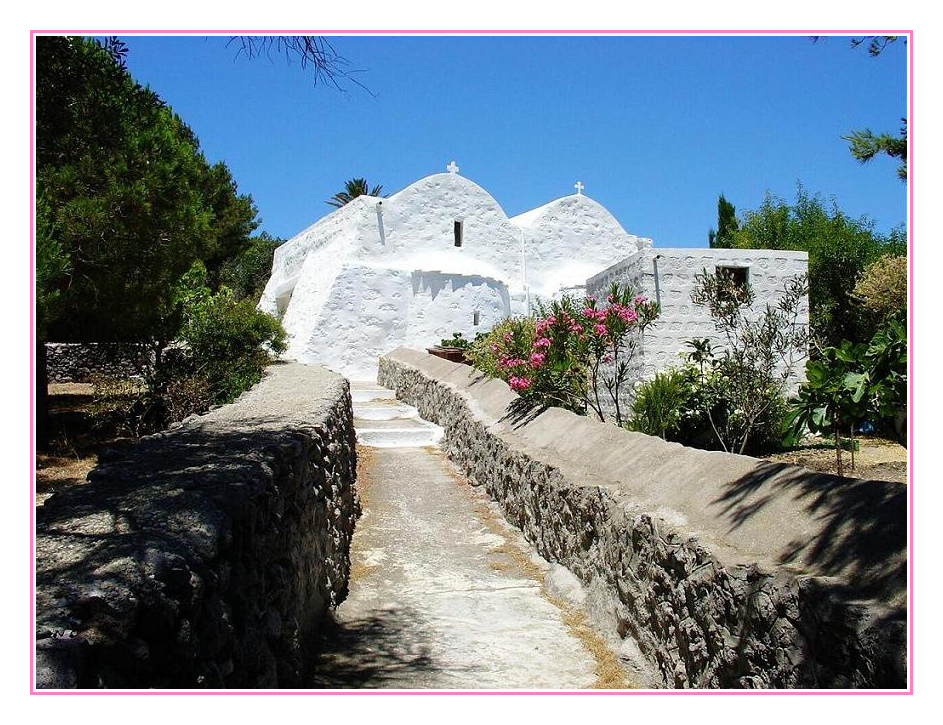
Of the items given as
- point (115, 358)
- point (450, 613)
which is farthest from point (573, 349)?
point (115, 358)

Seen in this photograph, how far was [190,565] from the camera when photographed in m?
2.65

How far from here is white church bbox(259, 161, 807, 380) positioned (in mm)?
24375

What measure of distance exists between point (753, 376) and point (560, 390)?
2.73 meters

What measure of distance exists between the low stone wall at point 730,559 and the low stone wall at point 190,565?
76.9 inches

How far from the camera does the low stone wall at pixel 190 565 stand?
86.2 inches

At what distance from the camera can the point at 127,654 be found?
7.17 ft

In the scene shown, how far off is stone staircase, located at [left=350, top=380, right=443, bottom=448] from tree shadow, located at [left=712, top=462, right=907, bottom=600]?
933 centimetres

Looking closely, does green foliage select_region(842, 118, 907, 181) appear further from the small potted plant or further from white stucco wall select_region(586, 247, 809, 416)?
the small potted plant

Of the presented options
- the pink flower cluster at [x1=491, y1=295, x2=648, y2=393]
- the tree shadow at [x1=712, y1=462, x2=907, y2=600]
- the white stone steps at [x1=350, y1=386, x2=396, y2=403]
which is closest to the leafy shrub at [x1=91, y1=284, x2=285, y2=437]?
the white stone steps at [x1=350, y1=386, x2=396, y2=403]

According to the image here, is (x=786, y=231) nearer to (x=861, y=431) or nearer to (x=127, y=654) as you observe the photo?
(x=861, y=431)

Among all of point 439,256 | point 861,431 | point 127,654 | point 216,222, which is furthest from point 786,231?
point 127,654

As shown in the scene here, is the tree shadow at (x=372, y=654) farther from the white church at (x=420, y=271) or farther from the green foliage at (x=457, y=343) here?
the white church at (x=420, y=271)

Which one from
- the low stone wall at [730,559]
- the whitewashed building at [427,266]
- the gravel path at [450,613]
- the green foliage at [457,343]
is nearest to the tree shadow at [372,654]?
the gravel path at [450,613]

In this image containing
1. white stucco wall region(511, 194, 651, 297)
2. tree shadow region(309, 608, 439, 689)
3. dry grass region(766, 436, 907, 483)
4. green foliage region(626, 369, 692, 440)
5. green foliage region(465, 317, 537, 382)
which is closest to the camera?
tree shadow region(309, 608, 439, 689)
